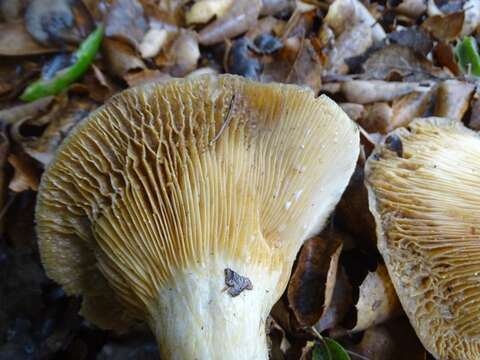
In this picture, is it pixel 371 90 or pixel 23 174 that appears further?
pixel 371 90

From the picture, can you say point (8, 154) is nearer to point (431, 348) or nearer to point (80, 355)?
point (80, 355)

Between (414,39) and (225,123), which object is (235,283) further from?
(414,39)

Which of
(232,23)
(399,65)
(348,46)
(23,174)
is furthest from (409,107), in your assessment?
(23,174)

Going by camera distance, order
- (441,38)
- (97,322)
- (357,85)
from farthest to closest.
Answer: (441,38)
(357,85)
(97,322)

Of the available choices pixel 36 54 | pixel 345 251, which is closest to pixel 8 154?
pixel 36 54

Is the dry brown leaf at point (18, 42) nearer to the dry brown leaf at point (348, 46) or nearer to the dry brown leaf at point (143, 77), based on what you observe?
the dry brown leaf at point (143, 77)

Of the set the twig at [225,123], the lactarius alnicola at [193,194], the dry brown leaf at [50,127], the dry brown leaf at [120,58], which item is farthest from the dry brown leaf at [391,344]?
the dry brown leaf at [120,58]
